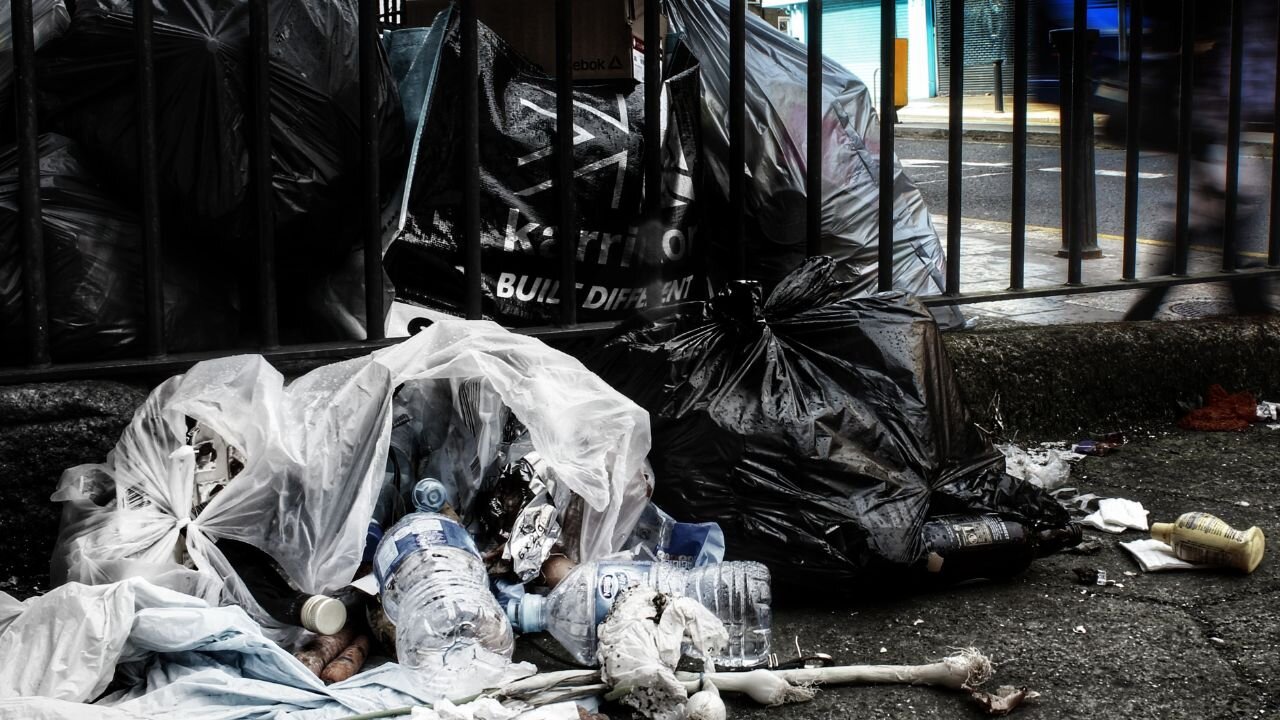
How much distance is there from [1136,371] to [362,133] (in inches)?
83.4

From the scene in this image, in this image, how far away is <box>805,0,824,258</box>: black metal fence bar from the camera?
3.28 meters

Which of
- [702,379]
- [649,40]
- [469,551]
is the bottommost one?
[469,551]

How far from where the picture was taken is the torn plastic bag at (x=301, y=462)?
2.33 meters

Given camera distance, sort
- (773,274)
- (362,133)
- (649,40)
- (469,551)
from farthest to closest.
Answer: (773,274)
(649,40)
(362,133)
(469,551)

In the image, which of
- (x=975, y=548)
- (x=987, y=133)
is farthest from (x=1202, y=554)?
(x=987, y=133)

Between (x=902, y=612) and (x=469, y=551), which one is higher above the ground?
(x=469, y=551)

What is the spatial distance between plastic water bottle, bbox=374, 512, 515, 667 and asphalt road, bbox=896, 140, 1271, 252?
2.73 meters

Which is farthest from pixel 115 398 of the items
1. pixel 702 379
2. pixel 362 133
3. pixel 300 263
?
pixel 702 379

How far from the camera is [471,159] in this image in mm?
2953

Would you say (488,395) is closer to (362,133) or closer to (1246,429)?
(362,133)

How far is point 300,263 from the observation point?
3002 millimetres

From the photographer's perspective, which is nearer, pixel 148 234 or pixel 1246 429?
pixel 148 234

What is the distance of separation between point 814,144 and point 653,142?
0.42m

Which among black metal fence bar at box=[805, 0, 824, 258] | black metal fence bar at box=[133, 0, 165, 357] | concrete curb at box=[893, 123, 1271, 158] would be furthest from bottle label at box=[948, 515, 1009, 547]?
concrete curb at box=[893, 123, 1271, 158]
